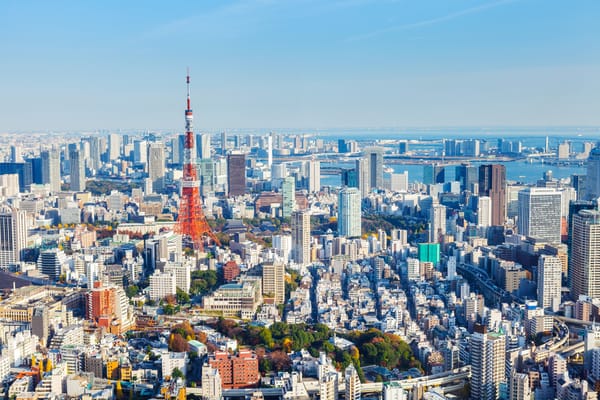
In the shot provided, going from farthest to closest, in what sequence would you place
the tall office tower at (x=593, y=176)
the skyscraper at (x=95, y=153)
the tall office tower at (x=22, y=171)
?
the skyscraper at (x=95, y=153)
the tall office tower at (x=22, y=171)
the tall office tower at (x=593, y=176)

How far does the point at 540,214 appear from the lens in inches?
538

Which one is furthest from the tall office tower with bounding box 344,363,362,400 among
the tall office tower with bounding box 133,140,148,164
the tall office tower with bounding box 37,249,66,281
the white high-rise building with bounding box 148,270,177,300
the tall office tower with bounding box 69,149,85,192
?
the tall office tower with bounding box 133,140,148,164

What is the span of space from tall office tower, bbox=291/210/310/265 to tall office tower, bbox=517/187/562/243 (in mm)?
3791

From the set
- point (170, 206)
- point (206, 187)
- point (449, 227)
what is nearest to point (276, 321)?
point (449, 227)

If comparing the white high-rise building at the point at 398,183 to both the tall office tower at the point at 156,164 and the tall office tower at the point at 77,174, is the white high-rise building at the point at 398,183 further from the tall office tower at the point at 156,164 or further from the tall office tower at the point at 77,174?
the tall office tower at the point at 77,174

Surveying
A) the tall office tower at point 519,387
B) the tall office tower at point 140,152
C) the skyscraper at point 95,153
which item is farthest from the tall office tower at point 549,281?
the tall office tower at point 140,152

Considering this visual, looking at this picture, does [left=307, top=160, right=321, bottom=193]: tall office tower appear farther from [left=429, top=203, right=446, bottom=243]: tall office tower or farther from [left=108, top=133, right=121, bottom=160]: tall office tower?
[left=108, top=133, right=121, bottom=160]: tall office tower

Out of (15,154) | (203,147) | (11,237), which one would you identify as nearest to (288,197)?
(11,237)

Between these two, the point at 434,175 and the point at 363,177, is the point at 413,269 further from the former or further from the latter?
the point at 434,175

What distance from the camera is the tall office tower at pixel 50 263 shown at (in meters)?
11.0

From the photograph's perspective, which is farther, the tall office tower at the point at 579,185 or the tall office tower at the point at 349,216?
the tall office tower at the point at 579,185

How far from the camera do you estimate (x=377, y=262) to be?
11445 millimetres

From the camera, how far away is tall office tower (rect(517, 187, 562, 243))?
13508 mm

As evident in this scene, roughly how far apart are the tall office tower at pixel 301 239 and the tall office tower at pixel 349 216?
201 centimetres
